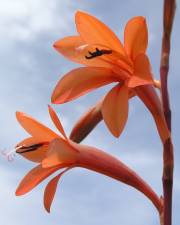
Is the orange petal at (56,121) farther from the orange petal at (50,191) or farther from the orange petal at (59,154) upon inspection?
the orange petal at (50,191)

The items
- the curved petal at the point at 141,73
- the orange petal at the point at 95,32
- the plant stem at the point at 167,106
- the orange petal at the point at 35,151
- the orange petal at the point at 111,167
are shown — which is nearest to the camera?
the plant stem at the point at 167,106

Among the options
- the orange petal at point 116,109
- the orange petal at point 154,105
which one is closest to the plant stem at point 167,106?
the orange petal at point 154,105

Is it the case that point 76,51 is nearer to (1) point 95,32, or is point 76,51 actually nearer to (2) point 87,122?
(1) point 95,32

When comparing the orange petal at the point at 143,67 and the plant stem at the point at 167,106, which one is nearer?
the plant stem at the point at 167,106

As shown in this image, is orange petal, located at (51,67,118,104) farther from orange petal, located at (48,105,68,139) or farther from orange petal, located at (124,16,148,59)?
orange petal, located at (124,16,148,59)

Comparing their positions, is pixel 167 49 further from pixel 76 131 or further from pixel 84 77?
pixel 76 131

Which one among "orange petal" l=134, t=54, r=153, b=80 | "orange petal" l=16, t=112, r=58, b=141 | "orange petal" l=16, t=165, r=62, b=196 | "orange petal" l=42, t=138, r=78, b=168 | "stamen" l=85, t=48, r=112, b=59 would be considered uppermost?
"stamen" l=85, t=48, r=112, b=59

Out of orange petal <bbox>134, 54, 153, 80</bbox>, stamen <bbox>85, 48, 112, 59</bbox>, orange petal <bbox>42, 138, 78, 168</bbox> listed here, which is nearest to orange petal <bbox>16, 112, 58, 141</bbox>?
orange petal <bbox>42, 138, 78, 168</bbox>

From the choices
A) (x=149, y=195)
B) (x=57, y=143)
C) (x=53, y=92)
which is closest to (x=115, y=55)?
(x=53, y=92)
